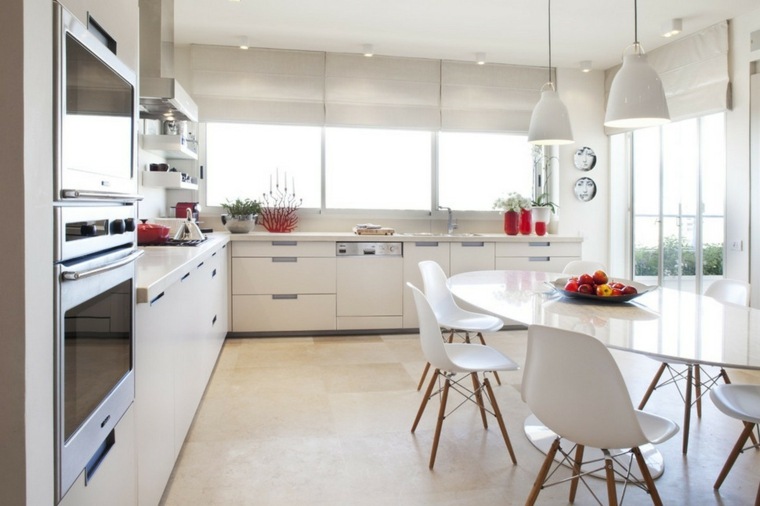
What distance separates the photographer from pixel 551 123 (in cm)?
320

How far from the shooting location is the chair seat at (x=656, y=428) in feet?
5.70

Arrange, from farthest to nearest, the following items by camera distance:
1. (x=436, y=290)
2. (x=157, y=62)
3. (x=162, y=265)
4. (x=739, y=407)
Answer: (x=436, y=290) → (x=157, y=62) → (x=162, y=265) → (x=739, y=407)

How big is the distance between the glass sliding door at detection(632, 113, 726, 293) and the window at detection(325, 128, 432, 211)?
7.25 ft

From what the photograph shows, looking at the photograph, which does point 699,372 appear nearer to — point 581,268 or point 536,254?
point 581,268

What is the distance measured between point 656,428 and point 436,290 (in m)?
1.86

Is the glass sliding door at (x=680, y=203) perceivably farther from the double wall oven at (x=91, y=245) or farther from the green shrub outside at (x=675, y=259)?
the double wall oven at (x=91, y=245)

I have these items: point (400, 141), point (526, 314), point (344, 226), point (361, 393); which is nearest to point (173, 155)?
point (344, 226)

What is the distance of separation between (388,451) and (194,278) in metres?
1.30

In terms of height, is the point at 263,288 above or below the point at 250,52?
below

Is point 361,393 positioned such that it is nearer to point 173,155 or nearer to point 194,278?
A: point 194,278

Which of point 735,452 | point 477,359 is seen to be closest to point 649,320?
point 735,452

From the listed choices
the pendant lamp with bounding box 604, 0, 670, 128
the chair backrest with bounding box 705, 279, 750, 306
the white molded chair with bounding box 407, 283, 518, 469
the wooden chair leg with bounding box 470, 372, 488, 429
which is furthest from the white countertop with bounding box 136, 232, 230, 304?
the chair backrest with bounding box 705, 279, 750, 306

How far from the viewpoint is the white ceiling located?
4.14 m

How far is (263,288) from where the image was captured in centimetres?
481
